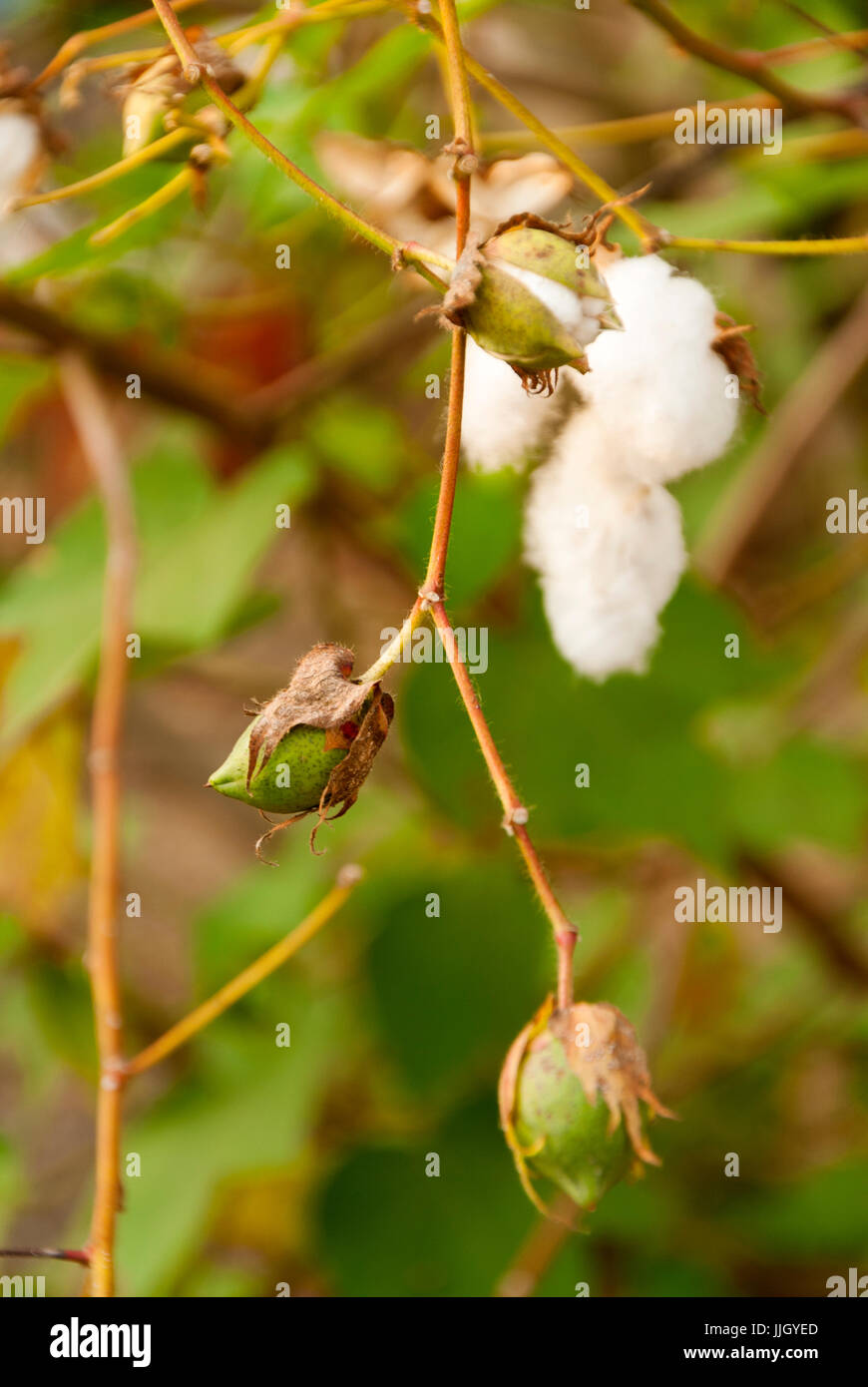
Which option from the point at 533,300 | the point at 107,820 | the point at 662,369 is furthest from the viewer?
the point at 107,820

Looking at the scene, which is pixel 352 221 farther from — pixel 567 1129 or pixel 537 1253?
pixel 537 1253

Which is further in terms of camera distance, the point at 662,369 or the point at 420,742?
the point at 420,742

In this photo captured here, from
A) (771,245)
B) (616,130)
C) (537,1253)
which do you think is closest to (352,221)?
(771,245)

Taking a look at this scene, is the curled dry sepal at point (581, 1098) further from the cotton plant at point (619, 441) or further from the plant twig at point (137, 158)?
the plant twig at point (137, 158)

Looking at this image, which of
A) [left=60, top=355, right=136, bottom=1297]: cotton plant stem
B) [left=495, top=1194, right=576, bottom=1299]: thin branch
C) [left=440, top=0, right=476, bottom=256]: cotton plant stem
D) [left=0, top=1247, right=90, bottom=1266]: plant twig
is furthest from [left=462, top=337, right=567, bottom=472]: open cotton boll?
[left=495, top=1194, right=576, bottom=1299]: thin branch

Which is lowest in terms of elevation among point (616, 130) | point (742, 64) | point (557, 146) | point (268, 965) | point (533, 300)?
point (268, 965)

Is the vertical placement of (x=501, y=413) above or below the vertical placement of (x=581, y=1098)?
above

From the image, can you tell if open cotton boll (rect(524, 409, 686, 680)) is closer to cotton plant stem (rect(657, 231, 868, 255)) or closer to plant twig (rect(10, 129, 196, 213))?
cotton plant stem (rect(657, 231, 868, 255))

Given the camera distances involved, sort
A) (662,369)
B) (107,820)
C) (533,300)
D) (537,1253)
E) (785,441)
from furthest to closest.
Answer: (785,441) → (537,1253) → (107,820) → (662,369) → (533,300)

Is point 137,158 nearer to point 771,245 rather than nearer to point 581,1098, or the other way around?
point 771,245
